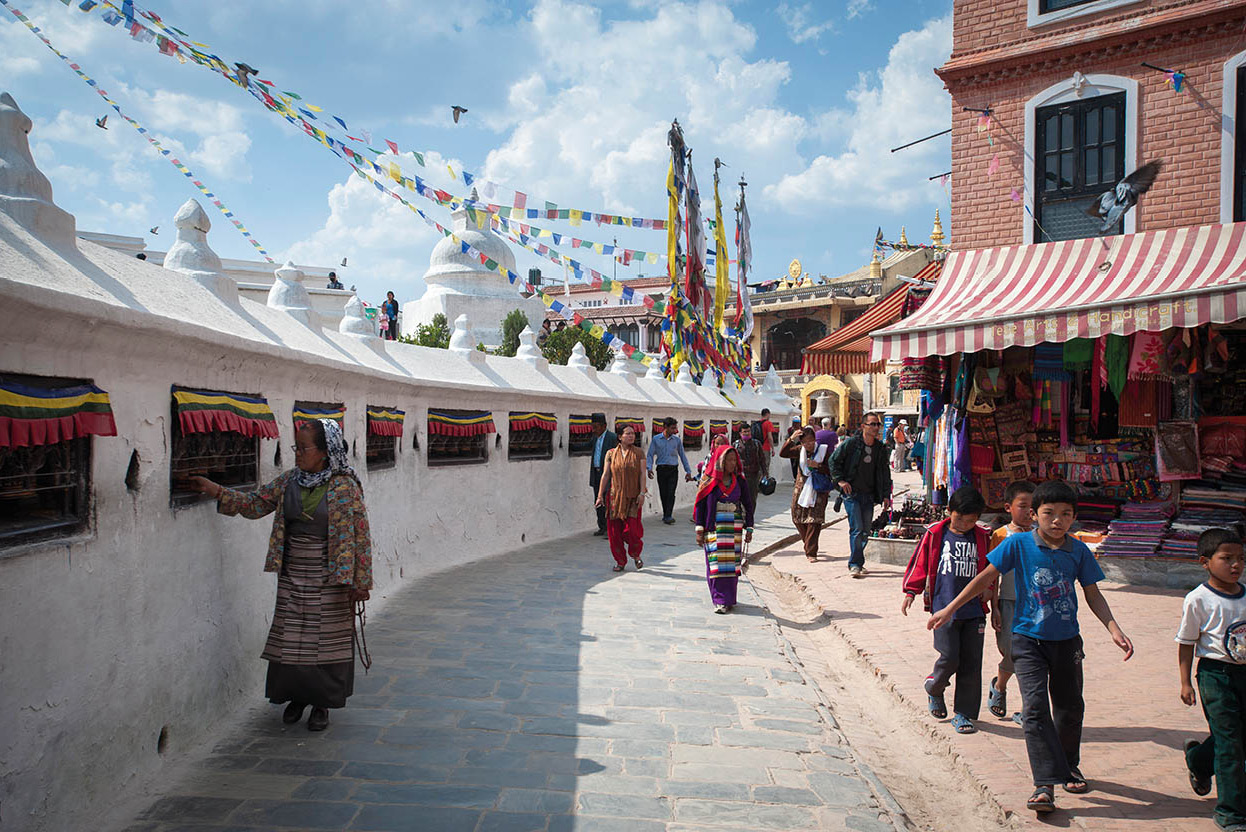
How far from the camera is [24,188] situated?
13.0 feet

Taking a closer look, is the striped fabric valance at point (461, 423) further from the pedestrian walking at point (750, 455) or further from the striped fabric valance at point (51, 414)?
the striped fabric valance at point (51, 414)

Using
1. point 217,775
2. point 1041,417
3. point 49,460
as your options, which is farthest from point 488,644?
point 1041,417

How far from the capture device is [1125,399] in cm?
956

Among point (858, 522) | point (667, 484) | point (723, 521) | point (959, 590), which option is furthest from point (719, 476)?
point (667, 484)

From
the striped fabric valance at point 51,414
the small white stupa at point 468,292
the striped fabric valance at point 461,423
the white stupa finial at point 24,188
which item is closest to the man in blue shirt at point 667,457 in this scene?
the striped fabric valance at point 461,423

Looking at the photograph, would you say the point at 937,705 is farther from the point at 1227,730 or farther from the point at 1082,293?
the point at 1082,293

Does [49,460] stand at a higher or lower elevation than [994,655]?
higher

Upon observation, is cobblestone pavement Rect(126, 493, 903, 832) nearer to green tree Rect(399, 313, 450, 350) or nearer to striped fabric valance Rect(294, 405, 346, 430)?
striped fabric valance Rect(294, 405, 346, 430)

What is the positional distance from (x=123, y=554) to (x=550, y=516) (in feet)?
28.9

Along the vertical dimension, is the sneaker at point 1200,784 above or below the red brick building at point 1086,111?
below

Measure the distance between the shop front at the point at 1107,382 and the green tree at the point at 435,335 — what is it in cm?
1710

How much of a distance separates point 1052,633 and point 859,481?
Result: 583 centimetres

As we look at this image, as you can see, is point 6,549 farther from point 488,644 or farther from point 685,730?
point 488,644

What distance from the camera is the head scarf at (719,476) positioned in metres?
8.29
